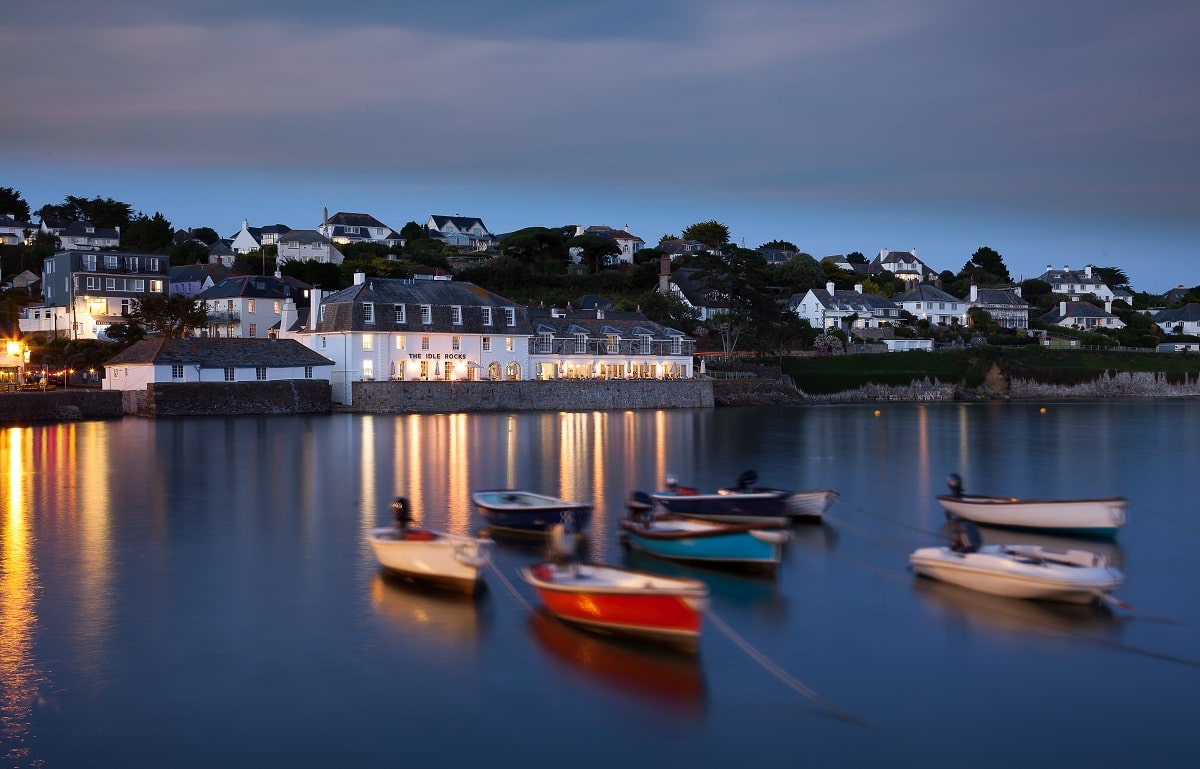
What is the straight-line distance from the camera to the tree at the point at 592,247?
10919cm

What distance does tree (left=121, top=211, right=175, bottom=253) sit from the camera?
11125 centimetres

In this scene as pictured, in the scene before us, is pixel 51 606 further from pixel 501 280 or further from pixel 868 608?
pixel 501 280

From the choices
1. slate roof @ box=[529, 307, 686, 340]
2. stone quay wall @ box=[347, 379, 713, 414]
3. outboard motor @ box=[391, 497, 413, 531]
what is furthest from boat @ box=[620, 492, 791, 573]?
slate roof @ box=[529, 307, 686, 340]

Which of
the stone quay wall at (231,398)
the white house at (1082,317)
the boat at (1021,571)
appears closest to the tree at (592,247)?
the stone quay wall at (231,398)

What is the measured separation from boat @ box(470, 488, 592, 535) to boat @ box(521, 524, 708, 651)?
5780 millimetres

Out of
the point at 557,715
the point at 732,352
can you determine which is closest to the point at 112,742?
the point at 557,715

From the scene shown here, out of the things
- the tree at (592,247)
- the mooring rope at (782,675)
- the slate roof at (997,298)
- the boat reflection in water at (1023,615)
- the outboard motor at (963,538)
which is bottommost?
the mooring rope at (782,675)

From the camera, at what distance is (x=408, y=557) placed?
63.3ft

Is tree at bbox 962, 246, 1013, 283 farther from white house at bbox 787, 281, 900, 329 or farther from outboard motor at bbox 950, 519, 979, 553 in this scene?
outboard motor at bbox 950, 519, 979, 553

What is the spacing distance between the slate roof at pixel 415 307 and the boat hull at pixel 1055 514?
47267 millimetres

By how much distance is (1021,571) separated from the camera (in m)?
17.8

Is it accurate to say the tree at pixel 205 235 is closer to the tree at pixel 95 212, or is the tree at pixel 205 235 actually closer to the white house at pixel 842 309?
the tree at pixel 95 212

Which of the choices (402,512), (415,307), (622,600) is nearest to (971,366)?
(415,307)

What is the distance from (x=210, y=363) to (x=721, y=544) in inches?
1926
